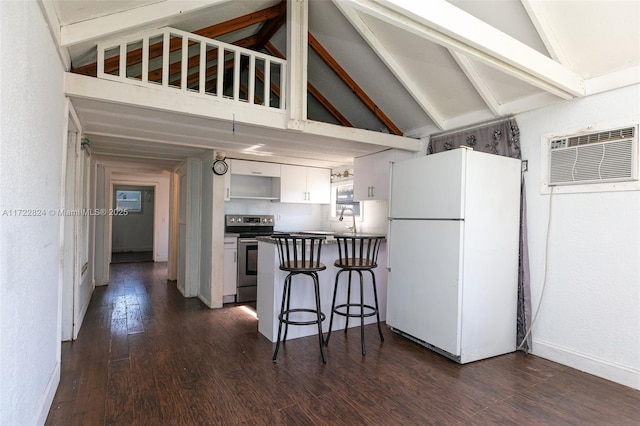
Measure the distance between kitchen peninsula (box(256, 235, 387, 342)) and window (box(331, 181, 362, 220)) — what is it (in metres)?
1.50

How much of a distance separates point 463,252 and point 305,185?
3.14 meters

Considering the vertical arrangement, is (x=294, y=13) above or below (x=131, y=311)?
above

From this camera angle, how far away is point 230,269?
15.1ft

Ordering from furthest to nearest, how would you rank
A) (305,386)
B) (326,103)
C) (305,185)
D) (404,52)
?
(305,185) < (326,103) < (404,52) < (305,386)

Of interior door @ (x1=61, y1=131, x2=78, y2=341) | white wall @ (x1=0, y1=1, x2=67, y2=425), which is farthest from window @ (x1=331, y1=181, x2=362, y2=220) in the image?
white wall @ (x1=0, y1=1, x2=67, y2=425)

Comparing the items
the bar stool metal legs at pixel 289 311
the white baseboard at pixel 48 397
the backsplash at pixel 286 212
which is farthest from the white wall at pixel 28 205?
the backsplash at pixel 286 212

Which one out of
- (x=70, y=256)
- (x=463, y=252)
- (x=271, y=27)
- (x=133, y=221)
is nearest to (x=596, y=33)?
(x=463, y=252)

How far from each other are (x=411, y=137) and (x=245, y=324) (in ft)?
9.28

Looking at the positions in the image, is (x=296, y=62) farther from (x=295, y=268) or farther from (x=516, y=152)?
(x=516, y=152)

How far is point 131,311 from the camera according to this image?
13.3 ft

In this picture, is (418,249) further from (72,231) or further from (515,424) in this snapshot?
(72,231)

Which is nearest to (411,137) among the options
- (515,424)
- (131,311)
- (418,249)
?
(418,249)

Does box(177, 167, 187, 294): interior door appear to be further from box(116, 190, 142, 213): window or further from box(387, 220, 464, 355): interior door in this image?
box(116, 190, 142, 213): window

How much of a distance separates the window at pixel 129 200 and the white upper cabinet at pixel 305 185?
6.95 m
